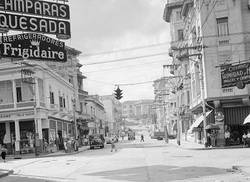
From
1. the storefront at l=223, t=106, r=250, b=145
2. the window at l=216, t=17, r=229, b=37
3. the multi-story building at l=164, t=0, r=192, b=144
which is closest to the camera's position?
the storefront at l=223, t=106, r=250, b=145

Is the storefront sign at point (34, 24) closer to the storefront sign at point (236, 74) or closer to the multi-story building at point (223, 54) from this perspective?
the storefront sign at point (236, 74)

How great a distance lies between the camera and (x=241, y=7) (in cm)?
4491

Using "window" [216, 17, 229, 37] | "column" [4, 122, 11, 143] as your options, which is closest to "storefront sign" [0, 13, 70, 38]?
"window" [216, 17, 229, 37]

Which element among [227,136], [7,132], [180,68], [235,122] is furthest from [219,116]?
[180,68]

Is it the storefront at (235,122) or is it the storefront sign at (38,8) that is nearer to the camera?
the storefront sign at (38,8)

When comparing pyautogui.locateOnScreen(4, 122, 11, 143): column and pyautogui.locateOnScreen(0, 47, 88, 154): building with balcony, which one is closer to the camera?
pyautogui.locateOnScreen(0, 47, 88, 154): building with balcony

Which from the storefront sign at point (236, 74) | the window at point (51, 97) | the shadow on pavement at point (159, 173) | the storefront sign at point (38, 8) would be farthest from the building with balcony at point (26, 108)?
the storefront sign at point (38, 8)

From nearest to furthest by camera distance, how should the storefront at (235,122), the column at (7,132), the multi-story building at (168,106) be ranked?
the storefront at (235,122)
the column at (7,132)
the multi-story building at (168,106)

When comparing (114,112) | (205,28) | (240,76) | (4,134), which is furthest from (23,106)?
(114,112)

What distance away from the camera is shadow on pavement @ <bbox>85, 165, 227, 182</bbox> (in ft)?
66.0

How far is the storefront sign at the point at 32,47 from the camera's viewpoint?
Answer: 20.6 meters

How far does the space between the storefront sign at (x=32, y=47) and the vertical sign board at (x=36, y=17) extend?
356 mm

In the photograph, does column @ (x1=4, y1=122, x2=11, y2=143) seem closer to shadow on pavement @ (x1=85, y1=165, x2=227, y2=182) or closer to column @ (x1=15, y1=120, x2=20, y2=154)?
column @ (x1=15, y1=120, x2=20, y2=154)

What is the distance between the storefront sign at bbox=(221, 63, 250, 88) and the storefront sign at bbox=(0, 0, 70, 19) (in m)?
9.69
